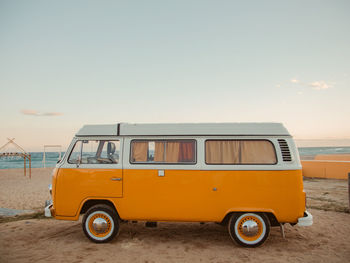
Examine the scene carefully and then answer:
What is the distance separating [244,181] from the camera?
17.9 feet

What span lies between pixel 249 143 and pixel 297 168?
109 centimetres

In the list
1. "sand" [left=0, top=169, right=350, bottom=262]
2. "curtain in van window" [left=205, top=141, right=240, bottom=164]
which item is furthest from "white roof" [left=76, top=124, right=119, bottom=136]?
"sand" [left=0, top=169, right=350, bottom=262]

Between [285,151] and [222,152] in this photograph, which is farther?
[222,152]

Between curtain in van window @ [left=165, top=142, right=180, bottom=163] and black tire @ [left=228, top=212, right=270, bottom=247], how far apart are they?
5.72 feet

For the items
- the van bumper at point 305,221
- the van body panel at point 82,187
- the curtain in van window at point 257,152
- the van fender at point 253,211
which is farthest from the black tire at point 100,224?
the van bumper at point 305,221

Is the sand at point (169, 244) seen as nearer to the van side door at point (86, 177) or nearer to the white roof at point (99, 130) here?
the van side door at point (86, 177)

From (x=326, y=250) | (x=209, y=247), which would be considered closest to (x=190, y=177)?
(x=209, y=247)

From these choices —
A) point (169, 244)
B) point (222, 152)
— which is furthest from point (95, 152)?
point (222, 152)

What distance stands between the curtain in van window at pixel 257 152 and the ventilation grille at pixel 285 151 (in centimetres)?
18

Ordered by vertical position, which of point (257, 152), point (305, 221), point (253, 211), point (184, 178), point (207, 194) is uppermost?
point (257, 152)

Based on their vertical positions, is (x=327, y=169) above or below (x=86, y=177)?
below

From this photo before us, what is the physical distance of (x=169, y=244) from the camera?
19.1 ft

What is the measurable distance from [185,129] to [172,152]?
1.93 ft

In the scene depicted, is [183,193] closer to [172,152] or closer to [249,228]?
[172,152]
